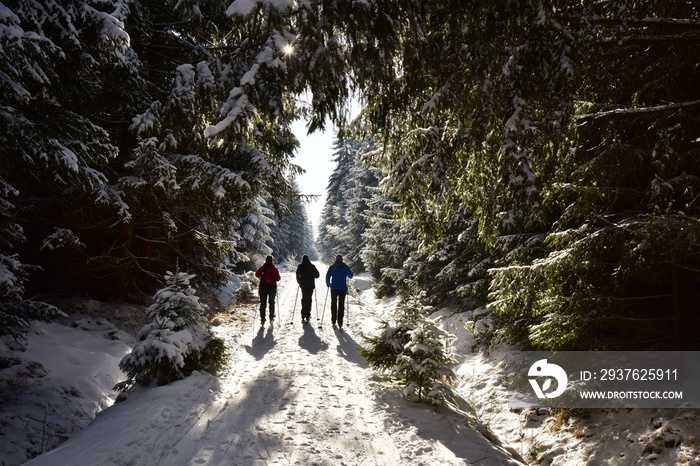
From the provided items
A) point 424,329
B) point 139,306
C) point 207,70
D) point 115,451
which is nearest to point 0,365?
point 139,306

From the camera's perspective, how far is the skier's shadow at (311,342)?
9451 mm

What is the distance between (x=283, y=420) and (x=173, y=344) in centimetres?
230

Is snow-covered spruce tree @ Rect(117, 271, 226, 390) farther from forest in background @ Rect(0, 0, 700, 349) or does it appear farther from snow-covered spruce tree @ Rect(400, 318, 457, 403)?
snow-covered spruce tree @ Rect(400, 318, 457, 403)

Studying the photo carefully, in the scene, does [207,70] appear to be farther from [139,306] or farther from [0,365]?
[139,306]

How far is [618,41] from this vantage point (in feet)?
12.9

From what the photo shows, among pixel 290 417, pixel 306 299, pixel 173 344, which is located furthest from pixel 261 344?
pixel 290 417

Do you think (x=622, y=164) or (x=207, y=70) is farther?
(x=622, y=164)

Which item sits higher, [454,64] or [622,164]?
[454,64]

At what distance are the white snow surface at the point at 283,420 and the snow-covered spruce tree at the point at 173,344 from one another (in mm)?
281

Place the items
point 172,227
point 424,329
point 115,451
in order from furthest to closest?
point 172,227 < point 424,329 < point 115,451

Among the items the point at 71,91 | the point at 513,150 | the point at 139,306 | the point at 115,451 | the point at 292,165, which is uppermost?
the point at 292,165

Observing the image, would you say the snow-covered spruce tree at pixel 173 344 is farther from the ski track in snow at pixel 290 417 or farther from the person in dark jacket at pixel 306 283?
the person in dark jacket at pixel 306 283

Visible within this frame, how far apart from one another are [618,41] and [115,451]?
709cm

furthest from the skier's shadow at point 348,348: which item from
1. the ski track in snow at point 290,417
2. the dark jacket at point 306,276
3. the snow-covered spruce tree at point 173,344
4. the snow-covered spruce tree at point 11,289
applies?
the snow-covered spruce tree at point 11,289
